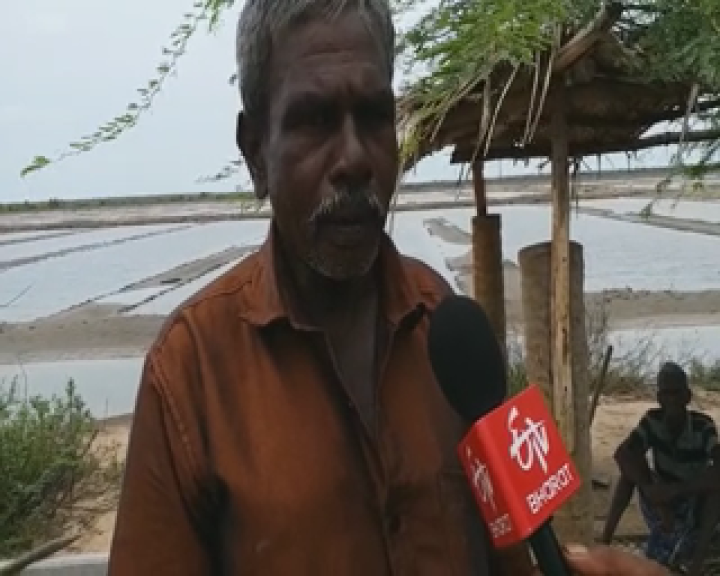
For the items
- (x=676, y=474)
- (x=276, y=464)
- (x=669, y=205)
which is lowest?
(x=669, y=205)

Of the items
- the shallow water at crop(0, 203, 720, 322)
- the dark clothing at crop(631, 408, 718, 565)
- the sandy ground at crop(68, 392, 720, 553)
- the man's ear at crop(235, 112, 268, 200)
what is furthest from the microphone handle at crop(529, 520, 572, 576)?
the shallow water at crop(0, 203, 720, 322)

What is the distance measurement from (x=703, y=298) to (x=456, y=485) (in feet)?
49.0

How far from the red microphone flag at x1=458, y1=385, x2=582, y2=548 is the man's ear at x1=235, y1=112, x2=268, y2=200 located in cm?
41

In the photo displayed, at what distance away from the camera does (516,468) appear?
4.14ft

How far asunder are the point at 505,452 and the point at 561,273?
3.88 meters

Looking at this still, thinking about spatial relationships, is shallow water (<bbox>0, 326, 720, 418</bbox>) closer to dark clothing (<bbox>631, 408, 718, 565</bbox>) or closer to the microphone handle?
dark clothing (<bbox>631, 408, 718, 565</bbox>)

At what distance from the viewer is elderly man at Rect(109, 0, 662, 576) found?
1.28 metres

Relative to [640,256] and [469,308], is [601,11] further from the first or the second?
[640,256]

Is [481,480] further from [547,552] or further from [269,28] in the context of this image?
[269,28]

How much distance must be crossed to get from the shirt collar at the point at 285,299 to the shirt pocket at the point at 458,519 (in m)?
0.20

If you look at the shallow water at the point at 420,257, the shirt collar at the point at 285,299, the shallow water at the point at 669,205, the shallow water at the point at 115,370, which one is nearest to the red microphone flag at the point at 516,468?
the shirt collar at the point at 285,299

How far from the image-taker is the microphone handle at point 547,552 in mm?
1228

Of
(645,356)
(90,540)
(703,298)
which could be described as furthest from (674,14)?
(703,298)

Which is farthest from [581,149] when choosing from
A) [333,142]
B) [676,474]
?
[333,142]
